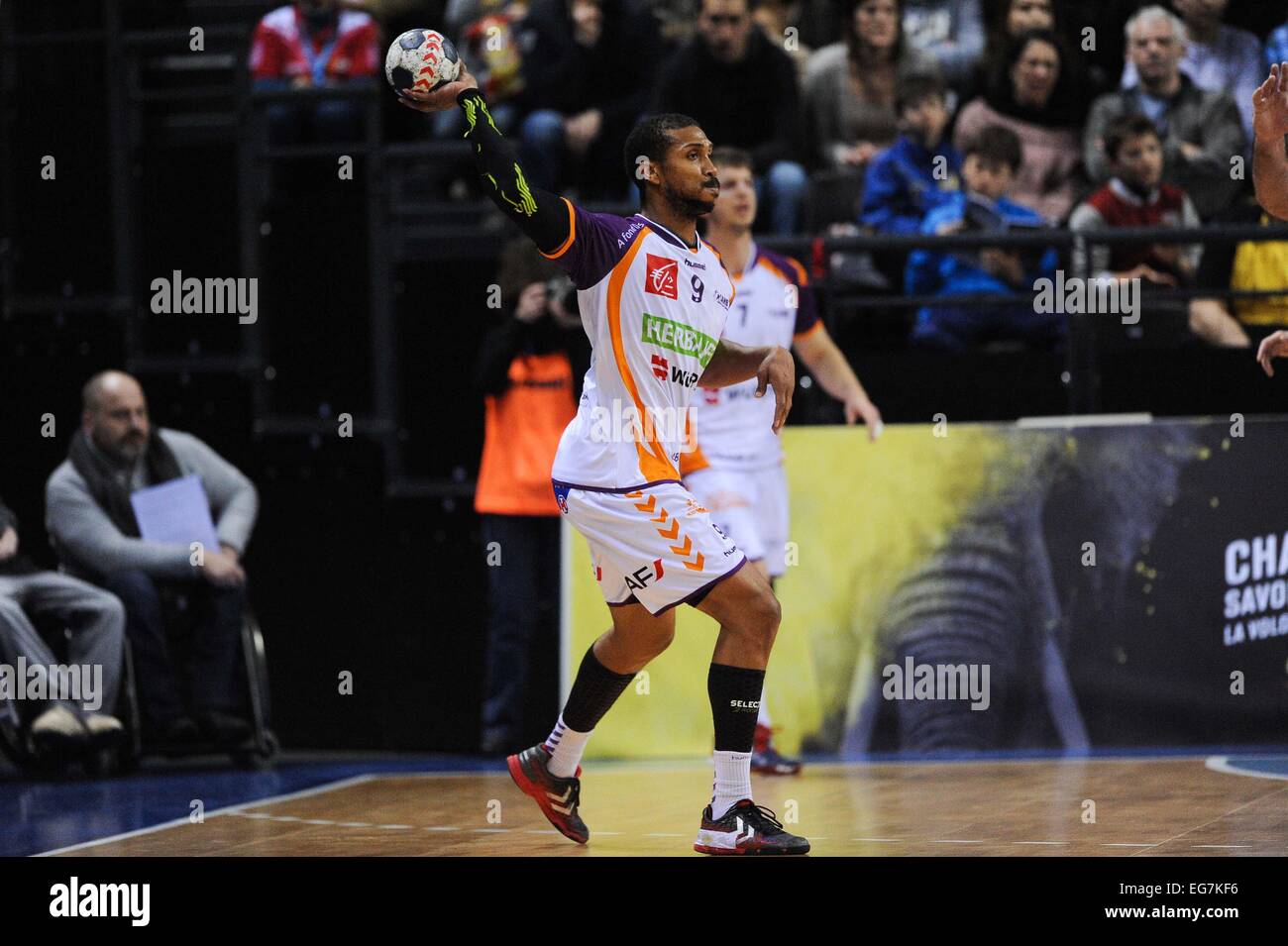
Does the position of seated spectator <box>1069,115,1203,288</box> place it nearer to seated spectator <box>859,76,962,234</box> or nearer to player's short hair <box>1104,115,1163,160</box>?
player's short hair <box>1104,115,1163,160</box>

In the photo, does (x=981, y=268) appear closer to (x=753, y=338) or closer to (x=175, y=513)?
(x=753, y=338)

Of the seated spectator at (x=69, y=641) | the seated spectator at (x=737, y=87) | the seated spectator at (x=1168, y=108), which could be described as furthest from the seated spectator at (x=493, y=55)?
the seated spectator at (x=69, y=641)

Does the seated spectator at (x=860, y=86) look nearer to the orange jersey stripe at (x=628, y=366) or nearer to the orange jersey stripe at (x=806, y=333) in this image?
the orange jersey stripe at (x=806, y=333)

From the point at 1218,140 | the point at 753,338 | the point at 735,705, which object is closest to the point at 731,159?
the point at 753,338

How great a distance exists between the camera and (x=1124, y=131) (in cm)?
1040

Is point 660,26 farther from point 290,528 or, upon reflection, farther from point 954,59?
point 290,528

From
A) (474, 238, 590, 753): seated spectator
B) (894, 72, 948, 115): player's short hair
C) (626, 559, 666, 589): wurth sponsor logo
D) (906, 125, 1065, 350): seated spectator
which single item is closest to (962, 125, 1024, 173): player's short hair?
(906, 125, 1065, 350): seated spectator

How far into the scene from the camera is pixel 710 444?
9195 millimetres

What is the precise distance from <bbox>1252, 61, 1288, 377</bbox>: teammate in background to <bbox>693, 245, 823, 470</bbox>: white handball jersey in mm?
2699

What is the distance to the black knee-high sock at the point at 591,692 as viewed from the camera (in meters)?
7.00

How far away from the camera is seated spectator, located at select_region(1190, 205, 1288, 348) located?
10.1m
